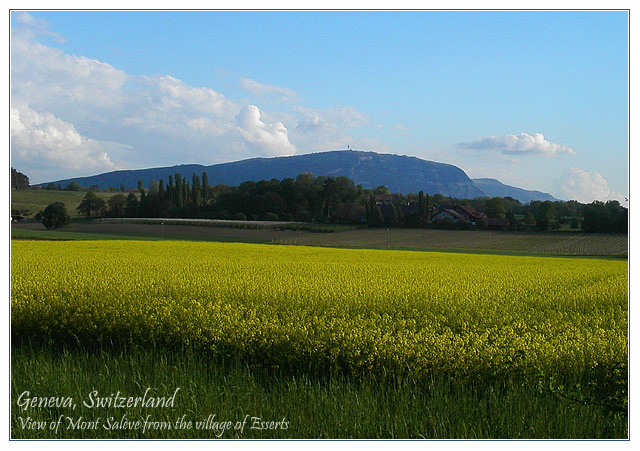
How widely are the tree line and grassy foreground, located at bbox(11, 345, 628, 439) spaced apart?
16713mm

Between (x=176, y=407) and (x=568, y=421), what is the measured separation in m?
3.71

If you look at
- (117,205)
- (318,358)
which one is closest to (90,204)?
(117,205)

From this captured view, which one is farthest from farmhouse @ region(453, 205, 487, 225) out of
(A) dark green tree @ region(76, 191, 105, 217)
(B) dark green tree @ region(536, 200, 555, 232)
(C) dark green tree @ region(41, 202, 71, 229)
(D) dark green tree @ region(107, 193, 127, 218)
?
(C) dark green tree @ region(41, 202, 71, 229)

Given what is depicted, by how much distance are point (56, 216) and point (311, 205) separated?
16856 millimetres

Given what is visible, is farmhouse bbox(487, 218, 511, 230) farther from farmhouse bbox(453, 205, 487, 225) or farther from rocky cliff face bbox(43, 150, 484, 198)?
rocky cliff face bbox(43, 150, 484, 198)

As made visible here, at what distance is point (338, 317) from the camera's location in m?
7.04

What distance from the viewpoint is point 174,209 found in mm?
30844

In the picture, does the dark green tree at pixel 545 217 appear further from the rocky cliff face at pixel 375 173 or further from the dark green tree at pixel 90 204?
the dark green tree at pixel 90 204

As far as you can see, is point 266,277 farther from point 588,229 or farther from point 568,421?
point 588,229

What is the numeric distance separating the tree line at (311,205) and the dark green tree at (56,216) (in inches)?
76.0

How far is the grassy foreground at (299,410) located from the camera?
15.0 feet

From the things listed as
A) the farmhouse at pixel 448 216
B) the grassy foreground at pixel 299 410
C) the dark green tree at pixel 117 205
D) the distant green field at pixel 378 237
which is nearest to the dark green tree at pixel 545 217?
the distant green field at pixel 378 237

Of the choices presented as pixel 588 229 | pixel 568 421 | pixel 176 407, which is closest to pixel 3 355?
pixel 176 407

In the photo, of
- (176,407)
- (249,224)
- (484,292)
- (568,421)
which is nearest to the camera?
(568,421)
